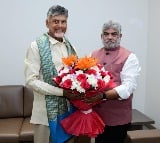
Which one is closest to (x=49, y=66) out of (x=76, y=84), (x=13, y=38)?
(x=76, y=84)

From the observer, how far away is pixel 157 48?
153 inches

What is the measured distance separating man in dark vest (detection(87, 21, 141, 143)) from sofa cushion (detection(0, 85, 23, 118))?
1.71m

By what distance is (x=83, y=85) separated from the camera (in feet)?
6.50

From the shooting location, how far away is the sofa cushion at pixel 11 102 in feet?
12.6

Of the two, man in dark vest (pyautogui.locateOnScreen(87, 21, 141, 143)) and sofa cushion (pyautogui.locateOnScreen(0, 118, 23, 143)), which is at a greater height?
man in dark vest (pyautogui.locateOnScreen(87, 21, 141, 143))

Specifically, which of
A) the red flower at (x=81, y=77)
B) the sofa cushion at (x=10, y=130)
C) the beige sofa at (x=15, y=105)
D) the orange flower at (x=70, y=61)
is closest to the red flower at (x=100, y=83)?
the red flower at (x=81, y=77)

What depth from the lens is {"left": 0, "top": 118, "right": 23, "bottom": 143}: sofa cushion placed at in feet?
10.7

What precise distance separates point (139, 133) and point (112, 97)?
1115mm

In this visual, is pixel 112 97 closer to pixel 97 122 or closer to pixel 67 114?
pixel 97 122

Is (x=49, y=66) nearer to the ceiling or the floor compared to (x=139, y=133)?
nearer to the ceiling

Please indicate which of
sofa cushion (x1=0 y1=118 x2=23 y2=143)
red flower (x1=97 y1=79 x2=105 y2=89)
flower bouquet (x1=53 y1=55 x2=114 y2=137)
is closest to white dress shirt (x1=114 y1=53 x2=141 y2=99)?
flower bouquet (x1=53 y1=55 x2=114 y2=137)

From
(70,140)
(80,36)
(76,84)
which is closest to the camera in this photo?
(76,84)

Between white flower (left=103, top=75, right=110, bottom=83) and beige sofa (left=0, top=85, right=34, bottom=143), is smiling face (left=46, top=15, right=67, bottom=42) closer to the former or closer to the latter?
white flower (left=103, top=75, right=110, bottom=83)

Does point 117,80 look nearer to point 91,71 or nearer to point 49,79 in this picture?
point 91,71
